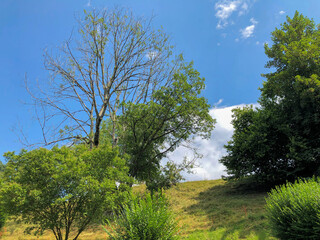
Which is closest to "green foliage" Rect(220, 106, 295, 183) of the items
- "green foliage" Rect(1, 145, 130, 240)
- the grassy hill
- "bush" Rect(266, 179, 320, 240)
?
the grassy hill

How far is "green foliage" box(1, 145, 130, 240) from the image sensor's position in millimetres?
8406

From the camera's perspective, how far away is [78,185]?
8.92 metres

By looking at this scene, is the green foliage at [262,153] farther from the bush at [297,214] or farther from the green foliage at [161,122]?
the bush at [297,214]

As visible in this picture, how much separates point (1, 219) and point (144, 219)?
20.7 metres

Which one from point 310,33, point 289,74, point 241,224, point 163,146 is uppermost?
point 310,33

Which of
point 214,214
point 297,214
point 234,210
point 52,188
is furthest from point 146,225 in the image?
point 234,210

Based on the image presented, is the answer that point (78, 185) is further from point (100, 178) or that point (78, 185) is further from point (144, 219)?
point (144, 219)

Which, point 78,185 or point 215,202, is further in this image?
point 215,202

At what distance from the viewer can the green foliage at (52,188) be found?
841 cm

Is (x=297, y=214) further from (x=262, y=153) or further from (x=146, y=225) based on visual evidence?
(x=262, y=153)

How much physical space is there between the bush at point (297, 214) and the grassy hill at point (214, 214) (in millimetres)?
1210

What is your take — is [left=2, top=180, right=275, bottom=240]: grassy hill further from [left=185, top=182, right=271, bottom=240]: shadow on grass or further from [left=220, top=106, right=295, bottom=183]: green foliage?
[left=220, top=106, right=295, bottom=183]: green foliage

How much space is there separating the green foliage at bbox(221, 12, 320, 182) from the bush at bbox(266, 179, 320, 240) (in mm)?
10738

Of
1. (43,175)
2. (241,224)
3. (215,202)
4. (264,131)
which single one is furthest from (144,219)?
(264,131)
